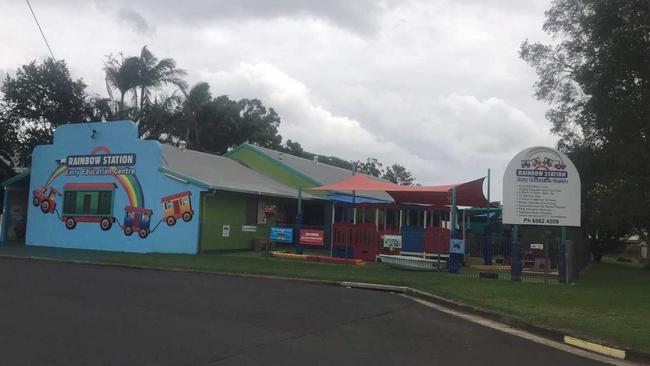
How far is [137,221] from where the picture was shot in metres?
26.2

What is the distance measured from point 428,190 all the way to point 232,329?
1387 centimetres

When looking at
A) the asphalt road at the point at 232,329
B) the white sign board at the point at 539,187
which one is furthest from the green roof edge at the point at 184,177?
the white sign board at the point at 539,187

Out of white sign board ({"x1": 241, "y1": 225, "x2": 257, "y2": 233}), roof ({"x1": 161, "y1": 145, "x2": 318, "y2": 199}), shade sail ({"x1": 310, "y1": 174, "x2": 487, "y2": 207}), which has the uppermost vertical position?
roof ({"x1": 161, "y1": 145, "x2": 318, "y2": 199})

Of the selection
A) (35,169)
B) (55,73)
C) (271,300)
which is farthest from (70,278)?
(55,73)

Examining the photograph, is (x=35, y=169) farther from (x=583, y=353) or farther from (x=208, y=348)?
(x=583, y=353)

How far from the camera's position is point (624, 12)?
2078 cm

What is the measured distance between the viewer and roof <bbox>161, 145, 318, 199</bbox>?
25.6 meters

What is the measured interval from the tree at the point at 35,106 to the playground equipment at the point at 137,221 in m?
14.5

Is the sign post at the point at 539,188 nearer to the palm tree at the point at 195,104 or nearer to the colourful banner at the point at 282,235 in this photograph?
the colourful banner at the point at 282,235

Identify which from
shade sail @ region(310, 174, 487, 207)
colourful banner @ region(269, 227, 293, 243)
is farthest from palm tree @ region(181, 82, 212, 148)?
shade sail @ region(310, 174, 487, 207)

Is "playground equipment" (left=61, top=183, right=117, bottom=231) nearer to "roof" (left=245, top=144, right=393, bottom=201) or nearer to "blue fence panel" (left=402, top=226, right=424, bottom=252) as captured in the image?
"roof" (left=245, top=144, right=393, bottom=201)

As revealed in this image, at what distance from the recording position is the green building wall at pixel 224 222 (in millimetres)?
25000

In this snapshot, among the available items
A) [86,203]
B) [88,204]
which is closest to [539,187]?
[88,204]

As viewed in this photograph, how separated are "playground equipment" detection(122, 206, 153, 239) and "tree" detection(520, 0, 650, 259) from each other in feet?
61.0
